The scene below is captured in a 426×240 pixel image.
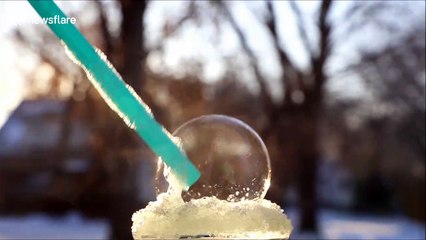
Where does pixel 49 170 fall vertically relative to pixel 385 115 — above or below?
above

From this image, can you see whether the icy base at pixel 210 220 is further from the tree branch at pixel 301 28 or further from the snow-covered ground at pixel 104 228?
the snow-covered ground at pixel 104 228

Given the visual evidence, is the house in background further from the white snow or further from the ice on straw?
the ice on straw

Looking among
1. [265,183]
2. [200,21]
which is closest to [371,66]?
[200,21]

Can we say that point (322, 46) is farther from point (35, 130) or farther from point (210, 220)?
point (210, 220)

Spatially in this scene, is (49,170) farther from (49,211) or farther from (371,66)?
(371,66)

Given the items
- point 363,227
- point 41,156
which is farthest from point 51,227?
point 363,227

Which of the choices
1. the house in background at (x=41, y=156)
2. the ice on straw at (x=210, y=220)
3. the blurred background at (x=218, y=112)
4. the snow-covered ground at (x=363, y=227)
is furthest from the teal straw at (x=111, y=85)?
the house in background at (x=41, y=156)
